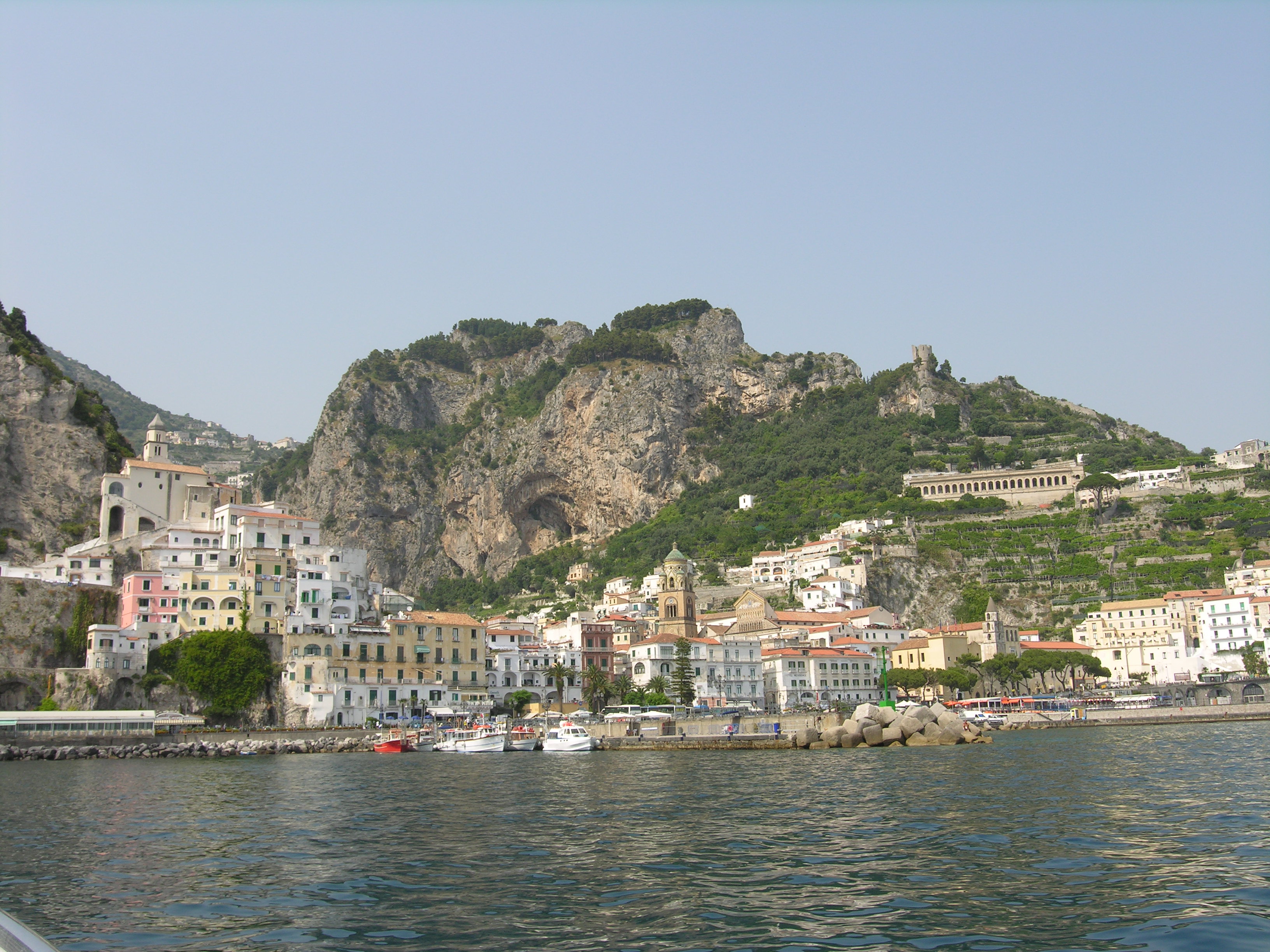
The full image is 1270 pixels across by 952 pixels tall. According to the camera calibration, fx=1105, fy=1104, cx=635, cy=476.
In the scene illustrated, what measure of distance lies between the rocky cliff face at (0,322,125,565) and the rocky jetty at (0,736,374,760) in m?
24.2

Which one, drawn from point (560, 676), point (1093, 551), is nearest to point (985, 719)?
point (560, 676)

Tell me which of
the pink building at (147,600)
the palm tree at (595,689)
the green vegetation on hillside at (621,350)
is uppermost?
the green vegetation on hillside at (621,350)

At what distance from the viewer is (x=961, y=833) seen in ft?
71.3

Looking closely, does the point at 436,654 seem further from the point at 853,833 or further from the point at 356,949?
the point at 356,949

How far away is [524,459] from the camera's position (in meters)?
146

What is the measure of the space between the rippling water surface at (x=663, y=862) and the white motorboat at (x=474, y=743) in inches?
860

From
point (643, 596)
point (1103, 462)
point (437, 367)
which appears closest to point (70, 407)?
point (643, 596)

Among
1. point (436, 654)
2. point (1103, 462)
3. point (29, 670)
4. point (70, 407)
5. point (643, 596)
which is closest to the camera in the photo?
point (29, 670)

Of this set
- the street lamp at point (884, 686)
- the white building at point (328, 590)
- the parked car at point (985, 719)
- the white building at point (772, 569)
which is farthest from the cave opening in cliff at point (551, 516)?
the parked car at point (985, 719)

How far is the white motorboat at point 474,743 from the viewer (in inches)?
2324

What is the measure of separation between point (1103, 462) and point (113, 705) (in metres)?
112

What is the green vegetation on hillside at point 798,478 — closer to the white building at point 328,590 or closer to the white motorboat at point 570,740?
the white building at point 328,590

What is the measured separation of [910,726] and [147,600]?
45.4 meters

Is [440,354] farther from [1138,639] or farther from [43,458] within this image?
[1138,639]
